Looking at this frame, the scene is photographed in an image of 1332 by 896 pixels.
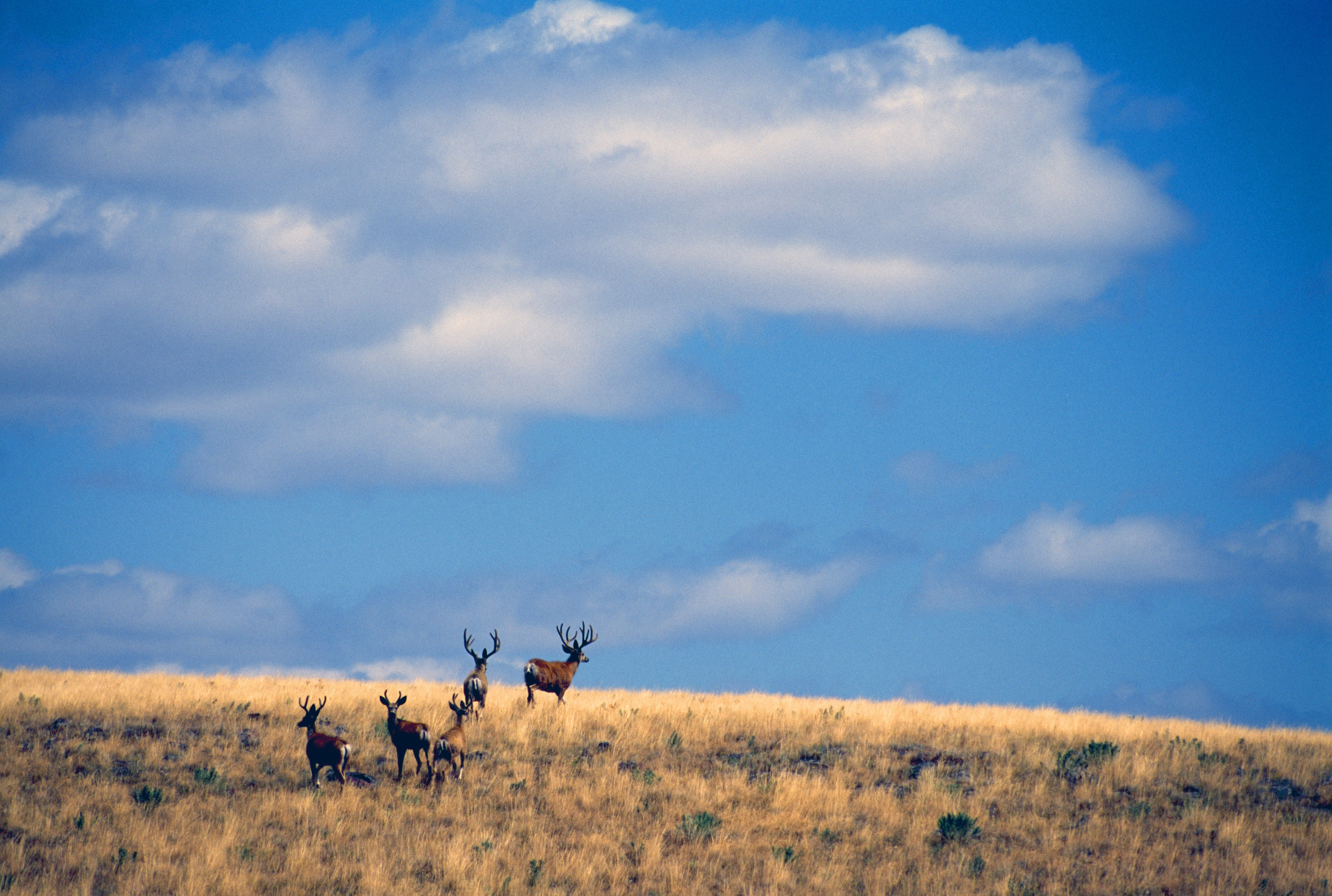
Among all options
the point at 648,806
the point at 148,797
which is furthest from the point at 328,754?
the point at 648,806

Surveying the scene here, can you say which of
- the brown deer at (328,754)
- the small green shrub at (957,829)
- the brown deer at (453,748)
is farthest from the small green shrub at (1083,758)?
the brown deer at (328,754)

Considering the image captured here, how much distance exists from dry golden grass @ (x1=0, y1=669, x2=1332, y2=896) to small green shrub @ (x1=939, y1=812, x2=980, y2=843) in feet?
0.40

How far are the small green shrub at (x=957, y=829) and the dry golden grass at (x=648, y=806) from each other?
0.12 metres

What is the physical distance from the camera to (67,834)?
14805 millimetres

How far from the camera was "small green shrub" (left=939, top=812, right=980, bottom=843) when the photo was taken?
1545 cm

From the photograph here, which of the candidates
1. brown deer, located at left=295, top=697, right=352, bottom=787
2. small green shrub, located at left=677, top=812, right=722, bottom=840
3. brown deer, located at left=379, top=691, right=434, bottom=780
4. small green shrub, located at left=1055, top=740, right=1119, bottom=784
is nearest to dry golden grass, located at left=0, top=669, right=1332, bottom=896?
small green shrub, located at left=677, top=812, right=722, bottom=840

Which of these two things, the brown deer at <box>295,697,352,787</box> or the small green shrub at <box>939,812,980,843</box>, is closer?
the small green shrub at <box>939,812,980,843</box>

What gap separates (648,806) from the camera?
1661 centimetres

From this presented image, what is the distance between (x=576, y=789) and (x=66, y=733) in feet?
32.3

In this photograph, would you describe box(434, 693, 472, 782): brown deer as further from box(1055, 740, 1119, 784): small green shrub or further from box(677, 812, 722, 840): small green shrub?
box(1055, 740, 1119, 784): small green shrub

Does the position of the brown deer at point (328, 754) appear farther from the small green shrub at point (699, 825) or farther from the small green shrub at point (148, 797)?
the small green shrub at point (699, 825)

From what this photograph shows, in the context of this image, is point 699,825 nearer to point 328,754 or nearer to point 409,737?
point 409,737

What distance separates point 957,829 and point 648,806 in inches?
186

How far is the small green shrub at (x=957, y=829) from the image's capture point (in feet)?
50.7
